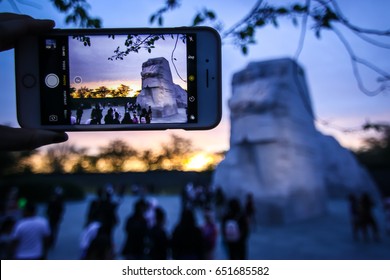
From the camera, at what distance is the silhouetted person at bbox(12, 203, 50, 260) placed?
3.68 meters

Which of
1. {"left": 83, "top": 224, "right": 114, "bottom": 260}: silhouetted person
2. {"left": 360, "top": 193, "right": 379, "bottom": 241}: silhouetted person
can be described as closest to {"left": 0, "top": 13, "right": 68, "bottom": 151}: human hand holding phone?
{"left": 83, "top": 224, "right": 114, "bottom": 260}: silhouetted person

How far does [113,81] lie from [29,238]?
2.82 m

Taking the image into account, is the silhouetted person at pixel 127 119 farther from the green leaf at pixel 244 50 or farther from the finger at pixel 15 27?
the green leaf at pixel 244 50

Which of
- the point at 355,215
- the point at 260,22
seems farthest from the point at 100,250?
the point at 355,215

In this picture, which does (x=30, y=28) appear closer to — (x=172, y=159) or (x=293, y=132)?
(x=293, y=132)

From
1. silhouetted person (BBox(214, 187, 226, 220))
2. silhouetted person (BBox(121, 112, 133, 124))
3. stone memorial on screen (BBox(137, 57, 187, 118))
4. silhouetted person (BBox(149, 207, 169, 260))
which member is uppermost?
stone memorial on screen (BBox(137, 57, 187, 118))

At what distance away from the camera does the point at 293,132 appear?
9.22m

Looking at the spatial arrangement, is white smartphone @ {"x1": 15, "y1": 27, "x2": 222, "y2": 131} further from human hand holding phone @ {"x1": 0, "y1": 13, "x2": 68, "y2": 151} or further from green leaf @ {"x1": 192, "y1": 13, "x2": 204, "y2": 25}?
green leaf @ {"x1": 192, "y1": 13, "x2": 204, "y2": 25}

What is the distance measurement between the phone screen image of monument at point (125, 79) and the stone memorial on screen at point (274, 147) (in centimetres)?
754

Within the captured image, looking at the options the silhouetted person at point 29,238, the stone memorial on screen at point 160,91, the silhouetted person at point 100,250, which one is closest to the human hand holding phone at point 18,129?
the stone memorial on screen at point 160,91

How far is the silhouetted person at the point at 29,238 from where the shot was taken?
368 cm

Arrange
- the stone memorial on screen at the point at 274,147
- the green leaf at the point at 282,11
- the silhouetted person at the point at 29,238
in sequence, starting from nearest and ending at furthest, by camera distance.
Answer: the green leaf at the point at 282,11 → the silhouetted person at the point at 29,238 → the stone memorial on screen at the point at 274,147

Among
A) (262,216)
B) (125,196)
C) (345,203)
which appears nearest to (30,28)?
(262,216)

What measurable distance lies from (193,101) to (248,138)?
314 inches
